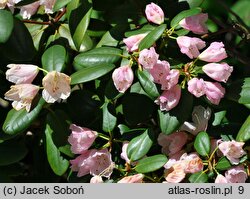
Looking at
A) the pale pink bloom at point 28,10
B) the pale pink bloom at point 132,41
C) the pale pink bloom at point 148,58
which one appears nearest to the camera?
the pale pink bloom at point 148,58

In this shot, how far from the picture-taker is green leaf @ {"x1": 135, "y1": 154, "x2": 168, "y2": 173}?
5.75 feet

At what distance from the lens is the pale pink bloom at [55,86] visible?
5.62ft

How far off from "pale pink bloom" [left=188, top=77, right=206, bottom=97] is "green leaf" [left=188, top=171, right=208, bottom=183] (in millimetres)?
215

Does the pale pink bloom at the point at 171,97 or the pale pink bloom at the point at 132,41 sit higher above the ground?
the pale pink bloom at the point at 132,41

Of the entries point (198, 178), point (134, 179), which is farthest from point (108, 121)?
point (198, 178)

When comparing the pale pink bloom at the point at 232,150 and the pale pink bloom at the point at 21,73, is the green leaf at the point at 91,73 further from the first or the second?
the pale pink bloom at the point at 232,150

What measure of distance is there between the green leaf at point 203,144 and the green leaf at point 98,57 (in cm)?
31

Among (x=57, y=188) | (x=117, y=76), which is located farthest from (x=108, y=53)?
(x=57, y=188)

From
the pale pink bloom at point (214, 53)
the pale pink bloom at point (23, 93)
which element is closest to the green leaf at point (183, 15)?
the pale pink bloom at point (214, 53)

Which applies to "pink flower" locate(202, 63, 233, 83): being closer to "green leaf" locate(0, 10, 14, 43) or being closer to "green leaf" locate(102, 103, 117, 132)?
"green leaf" locate(102, 103, 117, 132)

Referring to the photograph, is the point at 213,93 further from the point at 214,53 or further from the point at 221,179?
the point at 221,179

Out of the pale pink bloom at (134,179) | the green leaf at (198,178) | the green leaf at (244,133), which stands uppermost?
the green leaf at (244,133)

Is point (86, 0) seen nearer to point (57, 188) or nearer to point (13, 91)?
point (13, 91)

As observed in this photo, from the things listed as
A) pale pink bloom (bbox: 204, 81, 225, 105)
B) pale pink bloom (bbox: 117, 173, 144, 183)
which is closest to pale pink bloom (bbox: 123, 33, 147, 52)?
pale pink bloom (bbox: 204, 81, 225, 105)
